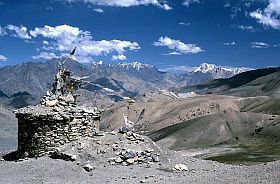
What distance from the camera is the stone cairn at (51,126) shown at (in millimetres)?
30266

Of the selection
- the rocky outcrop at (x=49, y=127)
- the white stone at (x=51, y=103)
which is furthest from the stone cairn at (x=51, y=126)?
the white stone at (x=51, y=103)

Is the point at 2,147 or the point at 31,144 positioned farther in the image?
the point at 2,147

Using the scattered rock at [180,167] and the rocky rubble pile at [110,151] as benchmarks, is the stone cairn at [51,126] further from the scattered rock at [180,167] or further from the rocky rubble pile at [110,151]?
the scattered rock at [180,167]

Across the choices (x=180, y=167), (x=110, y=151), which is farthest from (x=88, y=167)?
(x=180, y=167)

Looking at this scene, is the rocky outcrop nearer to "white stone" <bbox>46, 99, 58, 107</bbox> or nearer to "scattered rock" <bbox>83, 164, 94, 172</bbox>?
"white stone" <bbox>46, 99, 58, 107</bbox>

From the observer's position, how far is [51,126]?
3025cm

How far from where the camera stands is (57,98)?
111 feet

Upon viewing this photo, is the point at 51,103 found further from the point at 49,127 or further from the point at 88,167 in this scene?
the point at 88,167

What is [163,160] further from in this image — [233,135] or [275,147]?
[233,135]

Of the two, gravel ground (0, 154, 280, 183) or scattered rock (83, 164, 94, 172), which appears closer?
gravel ground (0, 154, 280, 183)

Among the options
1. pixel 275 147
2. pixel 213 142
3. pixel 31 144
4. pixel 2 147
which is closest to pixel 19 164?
pixel 31 144

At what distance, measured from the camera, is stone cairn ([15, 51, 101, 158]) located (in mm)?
30266

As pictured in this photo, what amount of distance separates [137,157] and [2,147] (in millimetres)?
37278

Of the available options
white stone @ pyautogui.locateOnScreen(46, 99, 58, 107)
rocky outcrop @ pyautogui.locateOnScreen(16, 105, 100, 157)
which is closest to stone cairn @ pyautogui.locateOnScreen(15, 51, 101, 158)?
rocky outcrop @ pyautogui.locateOnScreen(16, 105, 100, 157)
